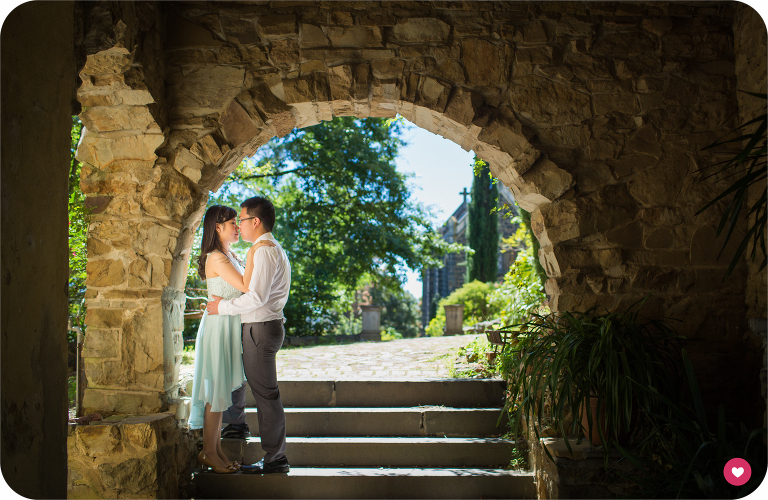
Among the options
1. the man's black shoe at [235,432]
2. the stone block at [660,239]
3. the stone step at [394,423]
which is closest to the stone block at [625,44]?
the stone block at [660,239]

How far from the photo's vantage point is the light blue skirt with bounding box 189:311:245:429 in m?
3.06

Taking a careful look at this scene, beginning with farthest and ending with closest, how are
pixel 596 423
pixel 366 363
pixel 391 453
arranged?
pixel 366 363 < pixel 391 453 < pixel 596 423

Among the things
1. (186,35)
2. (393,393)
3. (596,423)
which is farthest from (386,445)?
(186,35)

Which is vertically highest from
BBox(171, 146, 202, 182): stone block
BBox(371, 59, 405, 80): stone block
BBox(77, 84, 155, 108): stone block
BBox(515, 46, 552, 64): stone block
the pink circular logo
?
BBox(515, 46, 552, 64): stone block

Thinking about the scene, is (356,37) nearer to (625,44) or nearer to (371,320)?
(625,44)

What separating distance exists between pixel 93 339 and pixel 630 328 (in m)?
3.19

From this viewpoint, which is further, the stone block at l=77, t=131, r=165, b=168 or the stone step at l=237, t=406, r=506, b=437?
the stone step at l=237, t=406, r=506, b=437

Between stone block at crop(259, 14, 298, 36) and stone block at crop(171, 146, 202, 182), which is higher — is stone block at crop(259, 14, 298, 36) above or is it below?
above

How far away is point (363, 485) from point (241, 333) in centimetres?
126

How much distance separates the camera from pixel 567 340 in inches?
106

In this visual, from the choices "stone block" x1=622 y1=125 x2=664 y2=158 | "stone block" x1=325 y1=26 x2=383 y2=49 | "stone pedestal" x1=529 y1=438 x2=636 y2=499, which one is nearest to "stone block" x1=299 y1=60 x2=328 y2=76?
"stone block" x1=325 y1=26 x2=383 y2=49

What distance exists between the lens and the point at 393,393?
12.8 ft

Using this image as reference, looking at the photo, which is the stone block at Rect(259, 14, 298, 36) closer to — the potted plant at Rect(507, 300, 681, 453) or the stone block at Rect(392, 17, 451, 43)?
the stone block at Rect(392, 17, 451, 43)

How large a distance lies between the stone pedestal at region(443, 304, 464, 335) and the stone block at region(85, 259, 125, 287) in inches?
299
